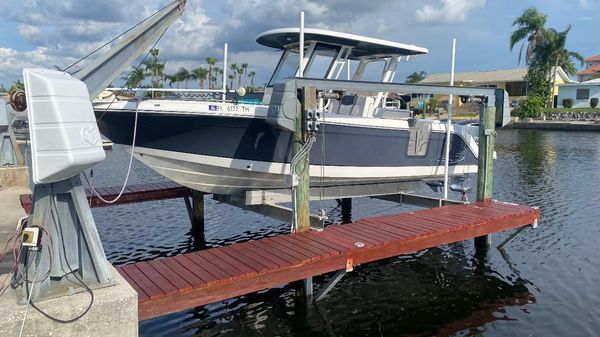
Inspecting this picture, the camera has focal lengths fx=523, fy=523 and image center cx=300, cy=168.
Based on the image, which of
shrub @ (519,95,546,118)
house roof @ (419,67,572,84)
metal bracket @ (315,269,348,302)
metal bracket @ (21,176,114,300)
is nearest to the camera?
metal bracket @ (21,176,114,300)

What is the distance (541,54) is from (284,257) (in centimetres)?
5562

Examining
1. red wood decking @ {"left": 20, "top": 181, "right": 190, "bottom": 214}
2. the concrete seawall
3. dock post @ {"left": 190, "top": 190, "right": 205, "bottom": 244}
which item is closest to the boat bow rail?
red wood decking @ {"left": 20, "top": 181, "right": 190, "bottom": 214}

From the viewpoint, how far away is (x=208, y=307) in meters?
7.69

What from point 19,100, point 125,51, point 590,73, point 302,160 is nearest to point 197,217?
point 302,160

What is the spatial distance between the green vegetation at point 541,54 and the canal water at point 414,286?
1686 inches

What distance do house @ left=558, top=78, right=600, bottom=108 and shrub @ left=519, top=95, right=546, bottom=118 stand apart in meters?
10.4

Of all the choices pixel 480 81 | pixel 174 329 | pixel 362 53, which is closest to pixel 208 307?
pixel 174 329

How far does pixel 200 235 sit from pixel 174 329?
466 cm

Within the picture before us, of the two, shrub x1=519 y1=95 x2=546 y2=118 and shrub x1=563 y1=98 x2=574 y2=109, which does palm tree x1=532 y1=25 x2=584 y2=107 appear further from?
shrub x1=519 y1=95 x2=546 y2=118

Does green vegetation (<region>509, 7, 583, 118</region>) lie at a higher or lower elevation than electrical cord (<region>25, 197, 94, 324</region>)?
higher

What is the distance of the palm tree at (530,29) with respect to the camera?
185ft

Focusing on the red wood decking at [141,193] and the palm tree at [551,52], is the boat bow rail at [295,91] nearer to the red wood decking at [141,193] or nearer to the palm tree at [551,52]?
the red wood decking at [141,193]

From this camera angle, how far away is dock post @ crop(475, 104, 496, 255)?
1014 cm

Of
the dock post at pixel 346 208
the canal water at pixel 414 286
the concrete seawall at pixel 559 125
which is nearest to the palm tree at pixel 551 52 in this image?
the concrete seawall at pixel 559 125
